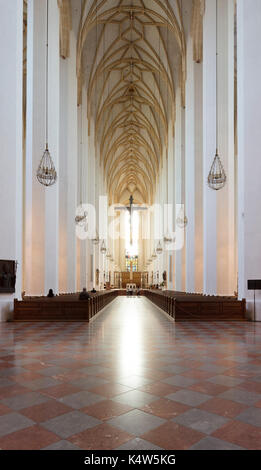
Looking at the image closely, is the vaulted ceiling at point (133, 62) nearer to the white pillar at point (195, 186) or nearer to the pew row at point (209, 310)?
the white pillar at point (195, 186)

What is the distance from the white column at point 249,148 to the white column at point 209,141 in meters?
3.66

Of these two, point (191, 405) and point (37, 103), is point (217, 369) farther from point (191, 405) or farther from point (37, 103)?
point (37, 103)

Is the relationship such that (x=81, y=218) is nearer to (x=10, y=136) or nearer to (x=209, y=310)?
(x=10, y=136)

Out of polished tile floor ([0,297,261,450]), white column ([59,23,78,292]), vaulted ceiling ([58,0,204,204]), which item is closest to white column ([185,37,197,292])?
vaulted ceiling ([58,0,204,204])

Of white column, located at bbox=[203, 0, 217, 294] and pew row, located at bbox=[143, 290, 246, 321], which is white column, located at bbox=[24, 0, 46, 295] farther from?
white column, located at bbox=[203, 0, 217, 294]

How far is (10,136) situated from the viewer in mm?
9695

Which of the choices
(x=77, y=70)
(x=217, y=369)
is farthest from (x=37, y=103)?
(x=217, y=369)

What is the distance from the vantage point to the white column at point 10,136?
946 centimetres

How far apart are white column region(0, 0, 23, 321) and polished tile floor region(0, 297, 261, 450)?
3228mm

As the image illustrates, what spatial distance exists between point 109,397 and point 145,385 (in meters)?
0.51

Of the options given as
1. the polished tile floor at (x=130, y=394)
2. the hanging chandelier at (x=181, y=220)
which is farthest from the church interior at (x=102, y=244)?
the hanging chandelier at (x=181, y=220)

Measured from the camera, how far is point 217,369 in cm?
465

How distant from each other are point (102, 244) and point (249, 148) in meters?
21.5

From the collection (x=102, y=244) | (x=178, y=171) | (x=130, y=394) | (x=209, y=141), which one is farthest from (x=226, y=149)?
(x=102, y=244)
